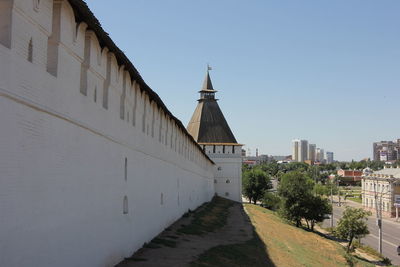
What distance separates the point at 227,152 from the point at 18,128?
43.8m

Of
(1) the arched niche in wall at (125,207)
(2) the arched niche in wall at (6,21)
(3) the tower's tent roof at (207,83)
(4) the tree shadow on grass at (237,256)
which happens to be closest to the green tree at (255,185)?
(3) the tower's tent roof at (207,83)

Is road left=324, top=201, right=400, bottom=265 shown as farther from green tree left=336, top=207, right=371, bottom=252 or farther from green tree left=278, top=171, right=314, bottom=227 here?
green tree left=278, top=171, right=314, bottom=227

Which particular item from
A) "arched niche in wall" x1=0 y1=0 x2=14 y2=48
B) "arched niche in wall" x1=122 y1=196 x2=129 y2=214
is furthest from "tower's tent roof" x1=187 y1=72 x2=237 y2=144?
"arched niche in wall" x1=0 y1=0 x2=14 y2=48

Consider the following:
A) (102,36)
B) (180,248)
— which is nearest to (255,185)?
(180,248)

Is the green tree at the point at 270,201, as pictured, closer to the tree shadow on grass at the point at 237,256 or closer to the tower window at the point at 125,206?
the tree shadow on grass at the point at 237,256

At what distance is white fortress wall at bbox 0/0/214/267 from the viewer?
475 centimetres

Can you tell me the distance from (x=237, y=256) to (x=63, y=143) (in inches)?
332

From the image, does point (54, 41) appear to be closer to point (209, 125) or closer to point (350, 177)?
point (209, 125)

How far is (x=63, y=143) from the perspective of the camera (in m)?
6.23

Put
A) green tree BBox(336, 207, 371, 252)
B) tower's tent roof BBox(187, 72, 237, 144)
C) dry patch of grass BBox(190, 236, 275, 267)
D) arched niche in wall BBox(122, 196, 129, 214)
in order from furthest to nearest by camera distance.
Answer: tower's tent roof BBox(187, 72, 237, 144)
green tree BBox(336, 207, 371, 252)
dry patch of grass BBox(190, 236, 275, 267)
arched niche in wall BBox(122, 196, 129, 214)

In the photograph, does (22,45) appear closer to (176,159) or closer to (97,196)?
(97,196)

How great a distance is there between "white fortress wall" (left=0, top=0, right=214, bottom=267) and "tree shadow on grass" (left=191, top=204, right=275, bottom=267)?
1.79 metres

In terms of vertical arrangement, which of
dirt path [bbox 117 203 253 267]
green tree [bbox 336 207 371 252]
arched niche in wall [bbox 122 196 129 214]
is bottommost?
green tree [bbox 336 207 371 252]

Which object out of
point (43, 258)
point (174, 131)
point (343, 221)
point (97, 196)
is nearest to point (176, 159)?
point (174, 131)
